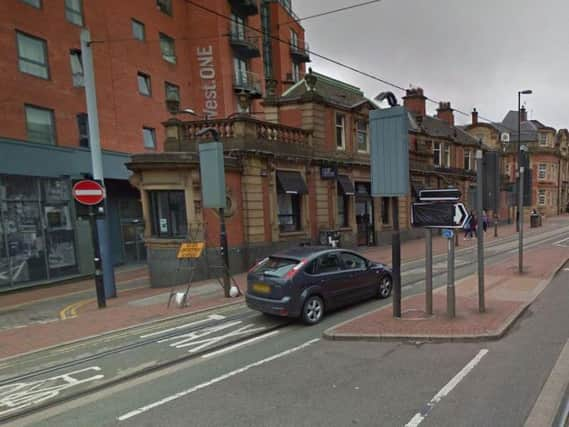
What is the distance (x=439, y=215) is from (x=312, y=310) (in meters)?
3.12

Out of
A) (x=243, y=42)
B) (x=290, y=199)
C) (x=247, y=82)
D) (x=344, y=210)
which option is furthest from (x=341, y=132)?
(x=243, y=42)

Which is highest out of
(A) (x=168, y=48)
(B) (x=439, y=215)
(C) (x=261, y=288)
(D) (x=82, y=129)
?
(A) (x=168, y=48)

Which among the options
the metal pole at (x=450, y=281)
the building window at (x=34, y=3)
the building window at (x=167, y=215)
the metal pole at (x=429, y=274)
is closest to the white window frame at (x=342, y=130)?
the building window at (x=167, y=215)

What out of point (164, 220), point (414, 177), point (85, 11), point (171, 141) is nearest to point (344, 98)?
point (414, 177)

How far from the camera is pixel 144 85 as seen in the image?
21531 mm

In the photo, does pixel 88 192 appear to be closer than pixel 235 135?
Yes

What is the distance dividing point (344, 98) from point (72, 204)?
14975 mm

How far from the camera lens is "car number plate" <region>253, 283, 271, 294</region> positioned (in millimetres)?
7084

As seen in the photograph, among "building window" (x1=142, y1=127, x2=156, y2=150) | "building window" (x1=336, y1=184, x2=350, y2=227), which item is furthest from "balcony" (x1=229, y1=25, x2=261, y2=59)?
"building window" (x1=336, y1=184, x2=350, y2=227)

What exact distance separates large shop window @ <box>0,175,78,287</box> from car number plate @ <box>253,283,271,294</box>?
11.4 metres

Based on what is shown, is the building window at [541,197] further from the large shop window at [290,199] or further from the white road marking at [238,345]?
the white road marking at [238,345]

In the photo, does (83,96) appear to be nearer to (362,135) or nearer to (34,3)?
(34,3)

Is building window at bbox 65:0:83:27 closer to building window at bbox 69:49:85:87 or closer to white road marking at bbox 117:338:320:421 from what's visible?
building window at bbox 69:49:85:87

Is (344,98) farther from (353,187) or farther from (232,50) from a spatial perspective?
(232,50)
